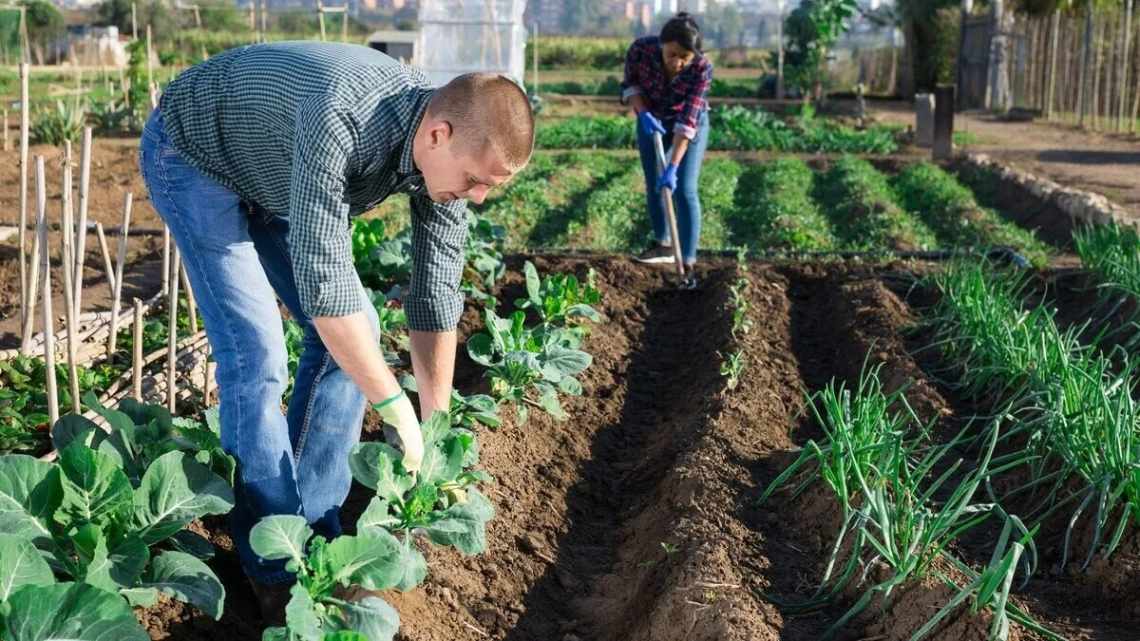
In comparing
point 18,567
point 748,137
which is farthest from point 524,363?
point 748,137

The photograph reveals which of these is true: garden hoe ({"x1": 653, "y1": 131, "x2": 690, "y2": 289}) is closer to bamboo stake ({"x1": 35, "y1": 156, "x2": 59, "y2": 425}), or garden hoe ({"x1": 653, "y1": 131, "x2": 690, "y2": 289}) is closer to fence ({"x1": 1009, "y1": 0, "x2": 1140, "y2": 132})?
bamboo stake ({"x1": 35, "y1": 156, "x2": 59, "y2": 425})

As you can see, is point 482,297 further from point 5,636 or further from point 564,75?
point 564,75

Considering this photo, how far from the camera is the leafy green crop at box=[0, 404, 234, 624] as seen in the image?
242cm

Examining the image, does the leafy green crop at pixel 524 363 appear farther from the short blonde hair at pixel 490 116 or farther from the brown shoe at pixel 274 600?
the short blonde hair at pixel 490 116

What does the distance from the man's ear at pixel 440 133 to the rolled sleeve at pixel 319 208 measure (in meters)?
0.16

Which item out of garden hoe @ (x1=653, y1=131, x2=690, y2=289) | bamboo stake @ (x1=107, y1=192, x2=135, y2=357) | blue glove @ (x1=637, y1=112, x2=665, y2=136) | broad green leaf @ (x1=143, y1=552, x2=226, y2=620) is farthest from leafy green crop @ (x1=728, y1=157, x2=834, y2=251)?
broad green leaf @ (x1=143, y1=552, x2=226, y2=620)

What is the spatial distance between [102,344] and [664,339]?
101 inches

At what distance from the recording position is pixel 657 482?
13.6 feet

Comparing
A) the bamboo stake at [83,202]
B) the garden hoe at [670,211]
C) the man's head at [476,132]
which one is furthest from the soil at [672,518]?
the man's head at [476,132]

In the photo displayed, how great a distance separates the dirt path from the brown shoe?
7551mm

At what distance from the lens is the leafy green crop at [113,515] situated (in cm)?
242

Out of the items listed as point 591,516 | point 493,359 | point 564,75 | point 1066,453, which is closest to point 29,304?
point 493,359

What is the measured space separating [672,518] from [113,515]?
63.8 inches

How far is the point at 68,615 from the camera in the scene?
6.86ft
